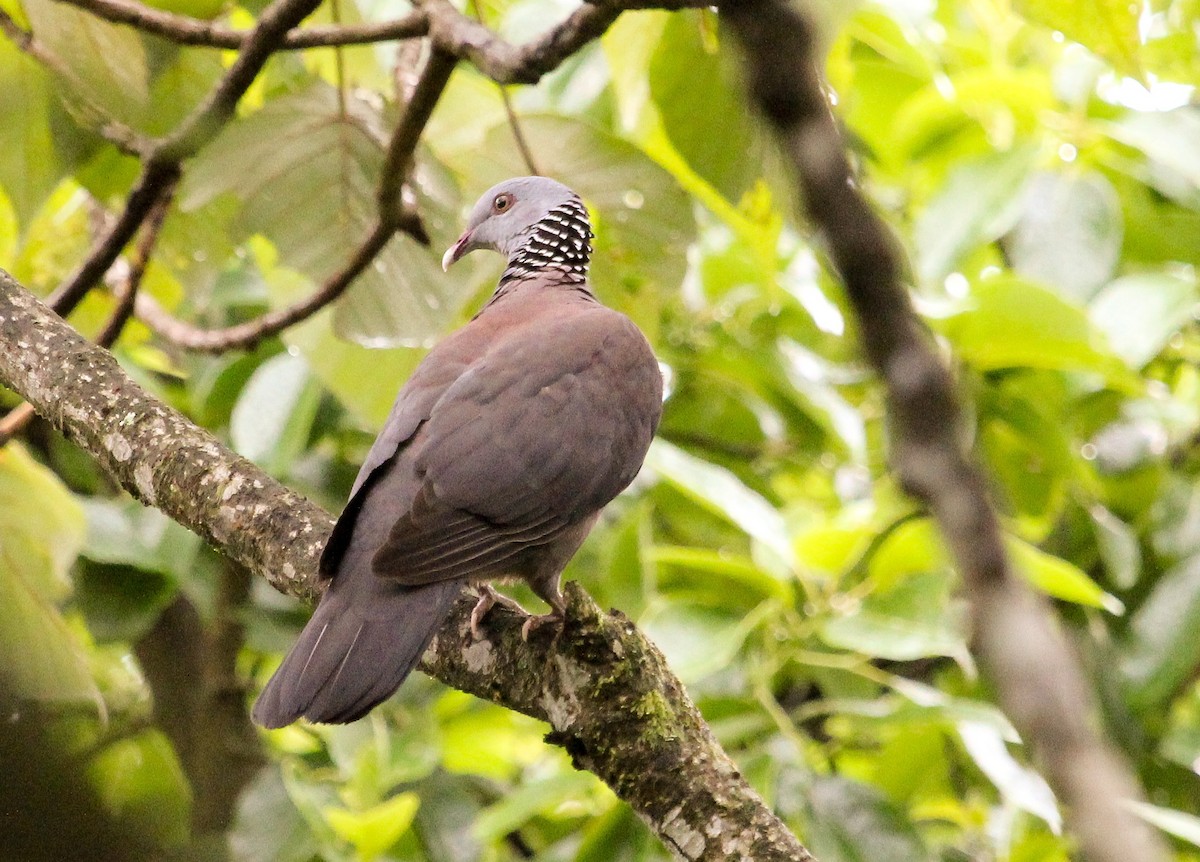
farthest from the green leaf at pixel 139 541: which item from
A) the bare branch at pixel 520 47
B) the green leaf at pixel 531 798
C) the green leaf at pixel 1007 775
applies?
the green leaf at pixel 1007 775

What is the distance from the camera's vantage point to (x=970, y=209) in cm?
278

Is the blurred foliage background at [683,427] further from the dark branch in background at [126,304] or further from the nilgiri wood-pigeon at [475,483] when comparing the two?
the nilgiri wood-pigeon at [475,483]

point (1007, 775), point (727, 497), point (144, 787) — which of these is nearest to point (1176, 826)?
point (1007, 775)

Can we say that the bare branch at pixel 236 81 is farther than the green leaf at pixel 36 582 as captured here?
No

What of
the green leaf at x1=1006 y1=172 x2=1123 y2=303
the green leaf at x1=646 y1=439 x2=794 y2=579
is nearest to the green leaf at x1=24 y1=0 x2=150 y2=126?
the green leaf at x1=646 y1=439 x2=794 y2=579

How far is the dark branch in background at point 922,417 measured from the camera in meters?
0.33

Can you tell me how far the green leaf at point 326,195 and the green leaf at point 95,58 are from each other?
168 millimetres

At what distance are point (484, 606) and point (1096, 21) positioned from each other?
120 cm

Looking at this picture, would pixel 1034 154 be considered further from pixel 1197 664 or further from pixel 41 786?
pixel 41 786

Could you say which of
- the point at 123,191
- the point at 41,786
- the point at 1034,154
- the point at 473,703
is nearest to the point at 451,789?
the point at 473,703

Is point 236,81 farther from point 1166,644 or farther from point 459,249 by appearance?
point 1166,644

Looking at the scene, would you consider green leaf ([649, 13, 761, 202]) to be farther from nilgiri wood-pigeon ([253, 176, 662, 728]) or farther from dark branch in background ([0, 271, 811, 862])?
dark branch in background ([0, 271, 811, 862])

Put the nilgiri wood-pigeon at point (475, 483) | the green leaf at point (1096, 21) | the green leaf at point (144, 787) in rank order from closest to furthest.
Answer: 1. the green leaf at point (1096, 21)
2. the nilgiri wood-pigeon at point (475, 483)
3. the green leaf at point (144, 787)

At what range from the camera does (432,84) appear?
2.06m
